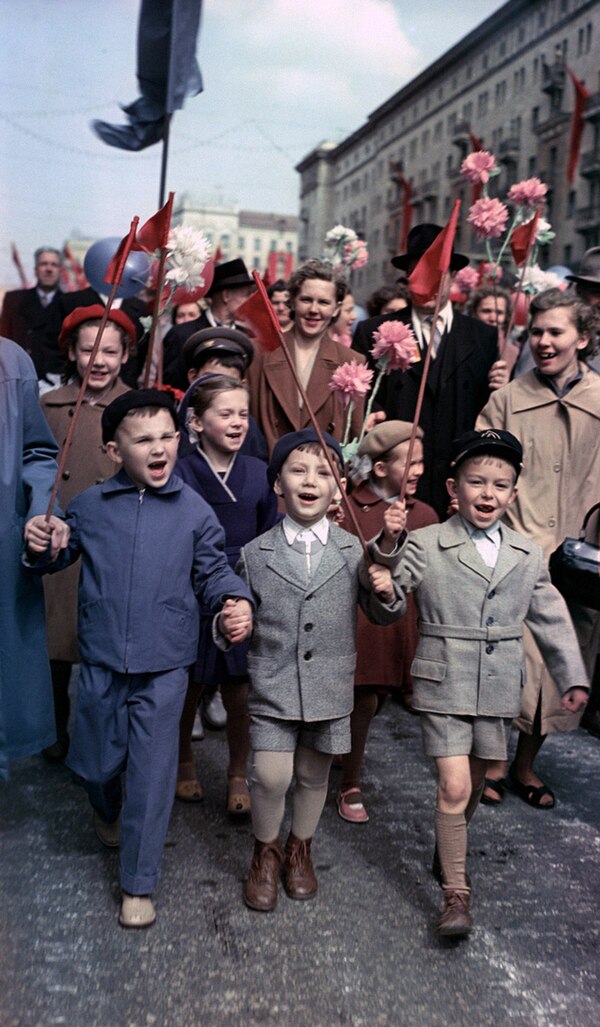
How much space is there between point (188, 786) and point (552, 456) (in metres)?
2.03

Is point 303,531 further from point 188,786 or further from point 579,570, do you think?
point 188,786

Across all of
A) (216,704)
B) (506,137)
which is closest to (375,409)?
(216,704)

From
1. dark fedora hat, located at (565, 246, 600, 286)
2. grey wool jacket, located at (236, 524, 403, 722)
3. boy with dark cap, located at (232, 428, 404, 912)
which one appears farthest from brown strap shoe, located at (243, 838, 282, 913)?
dark fedora hat, located at (565, 246, 600, 286)

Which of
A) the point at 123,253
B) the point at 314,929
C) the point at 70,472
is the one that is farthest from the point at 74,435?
the point at 314,929

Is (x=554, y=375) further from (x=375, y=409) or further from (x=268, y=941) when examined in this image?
(x=268, y=941)

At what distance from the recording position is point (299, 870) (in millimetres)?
3797

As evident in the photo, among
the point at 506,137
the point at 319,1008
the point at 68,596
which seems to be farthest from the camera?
the point at 506,137

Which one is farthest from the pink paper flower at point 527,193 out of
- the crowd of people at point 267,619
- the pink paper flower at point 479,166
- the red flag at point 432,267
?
the crowd of people at point 267,619

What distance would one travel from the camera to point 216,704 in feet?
19.0

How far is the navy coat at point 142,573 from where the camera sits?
3.63m

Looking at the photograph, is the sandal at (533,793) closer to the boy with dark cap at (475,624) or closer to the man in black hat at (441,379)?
the boy with dark cap at (475,624)

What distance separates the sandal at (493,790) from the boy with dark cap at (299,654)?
1135 mm

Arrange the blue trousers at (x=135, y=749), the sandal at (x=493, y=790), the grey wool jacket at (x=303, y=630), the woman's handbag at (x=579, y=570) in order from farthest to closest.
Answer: the sandal at (x=493, y=790) → the woman's handbag at (x=579, y=570) → the grey wool jacket at (x=303, y=630) → the blue trousers at (x=135, y=749)

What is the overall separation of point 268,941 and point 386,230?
6201 centimetres
